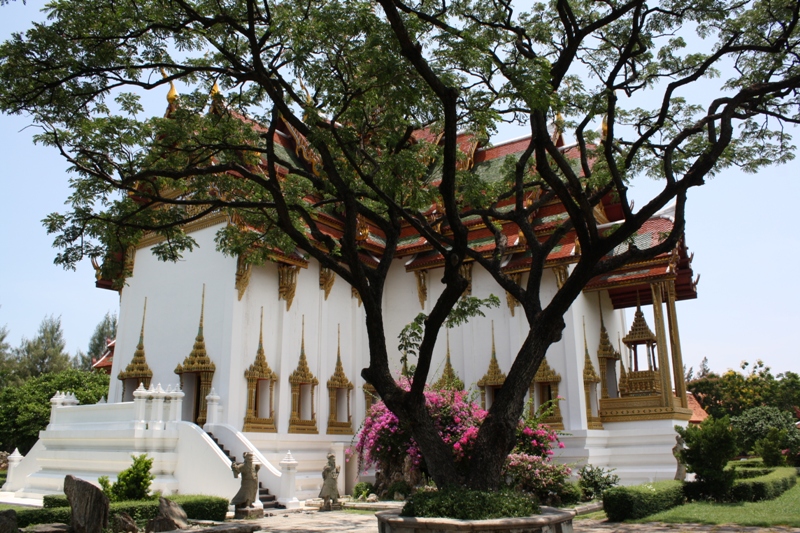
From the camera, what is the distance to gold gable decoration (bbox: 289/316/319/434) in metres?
14.6

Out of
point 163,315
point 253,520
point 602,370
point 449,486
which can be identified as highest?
point 163,315

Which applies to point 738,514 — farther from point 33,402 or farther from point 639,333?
point 33,402

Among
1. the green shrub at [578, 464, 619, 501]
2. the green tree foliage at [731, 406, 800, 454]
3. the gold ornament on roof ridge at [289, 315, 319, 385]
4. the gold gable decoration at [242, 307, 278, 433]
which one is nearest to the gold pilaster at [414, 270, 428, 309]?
the gold ornament on roof ridge at [289, 315, 319, 385]

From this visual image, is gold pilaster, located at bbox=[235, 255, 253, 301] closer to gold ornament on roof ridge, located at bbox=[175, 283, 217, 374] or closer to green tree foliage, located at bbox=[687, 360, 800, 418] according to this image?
gold ornament on roof ridge, located at bbox=[175, 283, 217, 374]

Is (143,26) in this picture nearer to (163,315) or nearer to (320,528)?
(320,528)

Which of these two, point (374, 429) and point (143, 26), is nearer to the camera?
point (143, 26)

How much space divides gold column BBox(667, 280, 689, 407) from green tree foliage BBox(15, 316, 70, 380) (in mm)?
30372

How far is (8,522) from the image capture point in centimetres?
693

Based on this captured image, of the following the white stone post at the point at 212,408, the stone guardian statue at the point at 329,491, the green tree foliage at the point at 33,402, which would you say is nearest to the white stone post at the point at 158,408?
the white stone post at the point at 212,408

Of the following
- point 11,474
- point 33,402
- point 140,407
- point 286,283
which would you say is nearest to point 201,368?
point 140,407

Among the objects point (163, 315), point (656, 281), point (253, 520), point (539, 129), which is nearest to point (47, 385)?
point (163, 315)

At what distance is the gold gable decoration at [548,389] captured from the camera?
48.1 feet

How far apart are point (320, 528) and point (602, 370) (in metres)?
8.82

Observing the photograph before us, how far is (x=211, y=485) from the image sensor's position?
11922 mm
